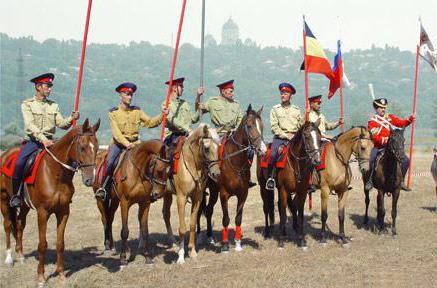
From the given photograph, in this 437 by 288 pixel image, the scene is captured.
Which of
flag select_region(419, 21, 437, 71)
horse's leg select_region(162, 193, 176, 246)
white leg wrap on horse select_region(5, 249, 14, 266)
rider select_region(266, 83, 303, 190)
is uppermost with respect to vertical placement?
flag select_region(419, 21, 437, 71)

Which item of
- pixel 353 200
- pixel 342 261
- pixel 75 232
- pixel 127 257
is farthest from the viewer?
pixel 353 200

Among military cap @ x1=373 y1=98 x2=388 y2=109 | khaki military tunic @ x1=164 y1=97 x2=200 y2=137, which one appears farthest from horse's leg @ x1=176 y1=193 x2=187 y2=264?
military cap @ x1=373 y1=98 x2=388 y2=109

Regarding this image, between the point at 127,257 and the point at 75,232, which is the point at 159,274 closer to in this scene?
the point at 127,257

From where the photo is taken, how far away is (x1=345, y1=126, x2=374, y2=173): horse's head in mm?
15203

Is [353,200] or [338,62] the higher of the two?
[338,62]

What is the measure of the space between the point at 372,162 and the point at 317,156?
3735 millimetres

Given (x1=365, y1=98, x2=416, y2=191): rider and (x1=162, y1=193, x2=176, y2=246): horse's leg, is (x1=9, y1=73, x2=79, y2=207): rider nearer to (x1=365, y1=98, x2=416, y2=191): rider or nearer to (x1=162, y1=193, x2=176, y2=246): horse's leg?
(x1=162, y1=193, x2=176, y2=246): horse's leg

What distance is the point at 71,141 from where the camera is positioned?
11578 millimetres

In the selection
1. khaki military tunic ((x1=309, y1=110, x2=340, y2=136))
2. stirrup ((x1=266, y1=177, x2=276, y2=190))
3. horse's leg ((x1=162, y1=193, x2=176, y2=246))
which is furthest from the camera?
khaki military tunic ((x1=309, y1=110, x2=340, y2=136))

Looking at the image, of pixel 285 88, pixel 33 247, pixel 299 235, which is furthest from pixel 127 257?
pixel 285 88

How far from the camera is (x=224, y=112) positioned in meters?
15.5

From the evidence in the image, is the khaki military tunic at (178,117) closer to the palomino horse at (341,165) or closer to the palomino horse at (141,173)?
the palomino horse at (141,173)

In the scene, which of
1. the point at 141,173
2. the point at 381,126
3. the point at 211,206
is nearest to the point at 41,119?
the point at 141,173

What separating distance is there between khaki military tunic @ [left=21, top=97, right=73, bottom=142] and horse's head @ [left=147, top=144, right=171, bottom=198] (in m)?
1.94
